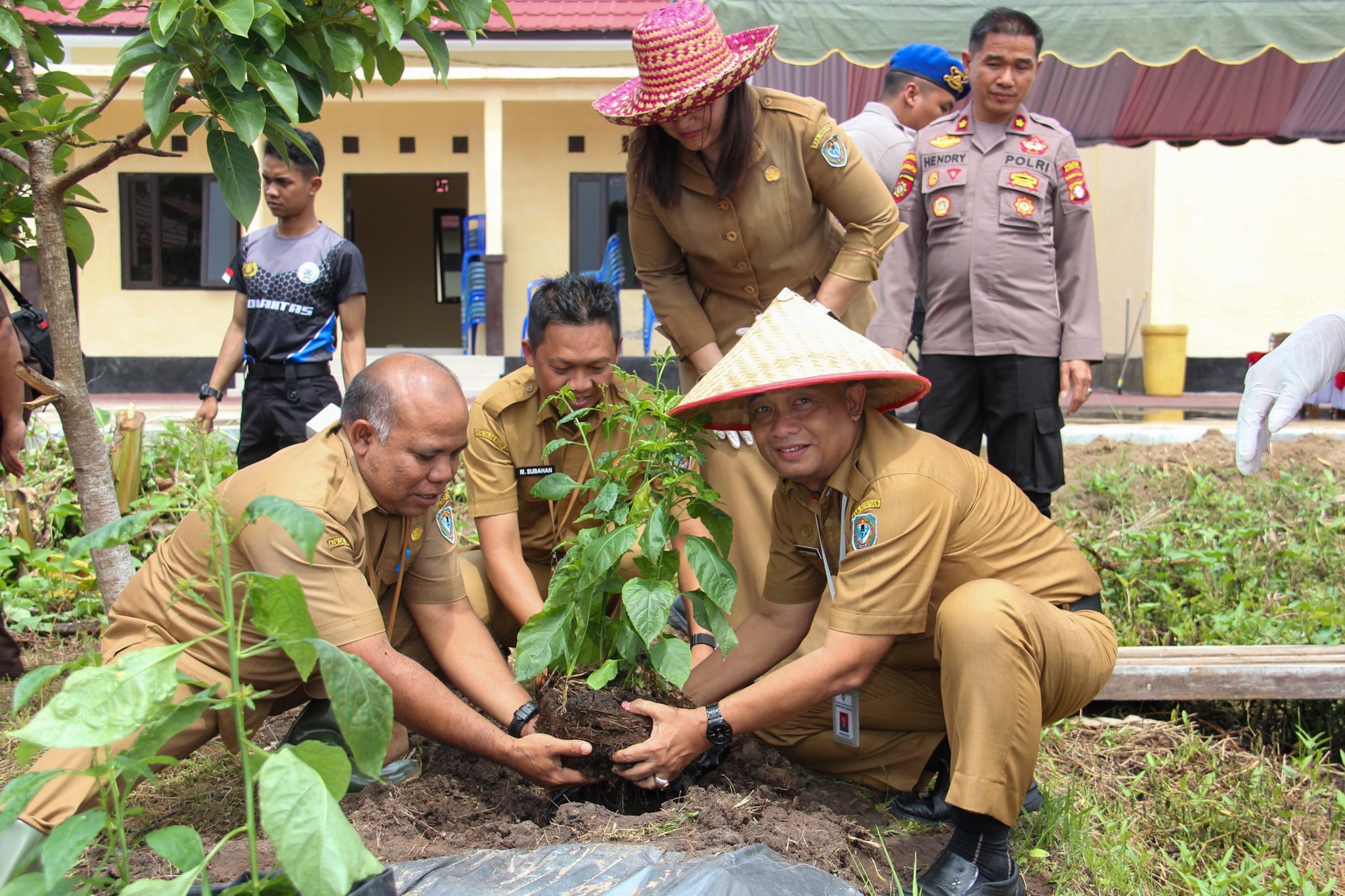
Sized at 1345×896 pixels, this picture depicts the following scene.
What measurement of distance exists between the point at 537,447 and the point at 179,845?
6.20 ft

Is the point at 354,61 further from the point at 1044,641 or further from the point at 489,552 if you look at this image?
the point at 1044,641

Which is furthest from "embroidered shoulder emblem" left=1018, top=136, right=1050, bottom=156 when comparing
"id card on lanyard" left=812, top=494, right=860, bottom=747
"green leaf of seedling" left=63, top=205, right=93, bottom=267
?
"green leaf of seedling" left=63, top=205, right=93, bottom=267

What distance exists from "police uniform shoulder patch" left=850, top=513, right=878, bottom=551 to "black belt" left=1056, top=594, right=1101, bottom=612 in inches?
22.7

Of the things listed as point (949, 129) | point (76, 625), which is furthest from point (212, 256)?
point (949, 129)

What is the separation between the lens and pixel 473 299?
1273cm

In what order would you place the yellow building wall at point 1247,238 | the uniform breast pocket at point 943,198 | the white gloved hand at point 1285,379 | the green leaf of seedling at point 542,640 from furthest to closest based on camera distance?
the yellow building wall at point 1247,238 < the uniform breast pocket at point 943,198 < the white gloved hand at point 1285,379 < the green leaf of seedling at point 542,640

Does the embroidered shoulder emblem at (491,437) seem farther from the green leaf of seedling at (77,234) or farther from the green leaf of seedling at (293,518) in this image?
the green leaf of seedling at (293,518)

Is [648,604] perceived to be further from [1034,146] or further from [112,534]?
[1034,146]

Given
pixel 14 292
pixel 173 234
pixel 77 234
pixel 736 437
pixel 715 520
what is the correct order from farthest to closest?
pixel 173 234 → pixel 14 292 → pixel 736 437 → pixel 77 234 → pixel 715 520

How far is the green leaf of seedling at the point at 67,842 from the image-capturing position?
5.04 feet

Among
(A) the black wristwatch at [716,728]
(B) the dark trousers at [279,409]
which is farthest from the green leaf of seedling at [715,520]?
(B) the dark trousers at [279,409]

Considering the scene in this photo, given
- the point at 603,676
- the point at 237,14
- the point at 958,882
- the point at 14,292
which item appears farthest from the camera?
the point at 14,292

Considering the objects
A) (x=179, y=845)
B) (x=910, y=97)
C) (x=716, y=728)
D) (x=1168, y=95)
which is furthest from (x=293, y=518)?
(x=1168, y=95)

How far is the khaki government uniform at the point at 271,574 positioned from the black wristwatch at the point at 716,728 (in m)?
0.75
